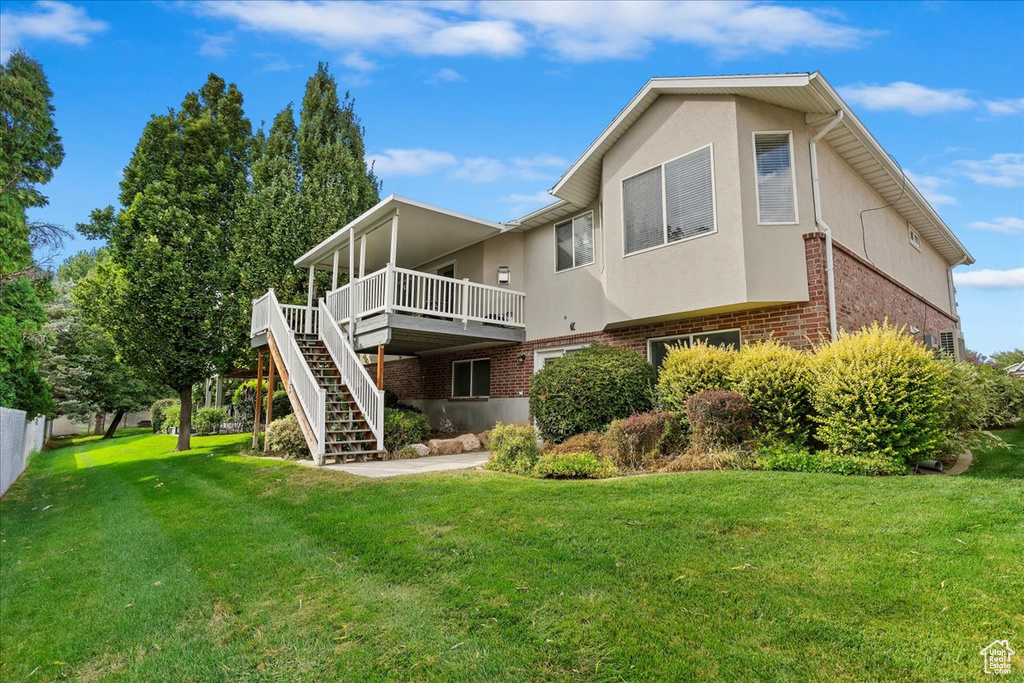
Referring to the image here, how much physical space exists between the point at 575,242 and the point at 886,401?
8.13 metres

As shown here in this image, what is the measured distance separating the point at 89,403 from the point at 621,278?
29100 mm

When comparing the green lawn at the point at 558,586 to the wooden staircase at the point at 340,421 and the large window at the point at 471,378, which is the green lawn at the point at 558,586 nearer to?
the wooden staircase at the point at 340,421

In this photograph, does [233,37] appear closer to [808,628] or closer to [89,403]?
[808,628]

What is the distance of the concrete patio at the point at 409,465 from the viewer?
885cm

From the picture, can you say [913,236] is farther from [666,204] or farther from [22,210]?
[22,210]

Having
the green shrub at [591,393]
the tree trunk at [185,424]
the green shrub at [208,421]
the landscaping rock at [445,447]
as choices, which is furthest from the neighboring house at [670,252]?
the green shrub at [208,421]

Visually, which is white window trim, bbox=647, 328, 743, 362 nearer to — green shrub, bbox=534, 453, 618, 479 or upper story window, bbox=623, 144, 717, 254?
upper story window, bbox=623, 144, 717, 254

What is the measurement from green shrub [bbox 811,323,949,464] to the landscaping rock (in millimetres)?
7356

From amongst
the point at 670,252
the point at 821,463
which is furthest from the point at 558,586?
the point at 670,252

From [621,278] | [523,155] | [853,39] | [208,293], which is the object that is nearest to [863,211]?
[853,39]

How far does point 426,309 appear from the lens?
12578 millimetres

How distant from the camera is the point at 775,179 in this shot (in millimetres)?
9438

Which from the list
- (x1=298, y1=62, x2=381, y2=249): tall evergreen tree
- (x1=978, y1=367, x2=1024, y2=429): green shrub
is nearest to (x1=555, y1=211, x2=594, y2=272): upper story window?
(x1=978, y1=367, x2=1024, y2=429): green shrub

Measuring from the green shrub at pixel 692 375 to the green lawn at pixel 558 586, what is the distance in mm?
2180
